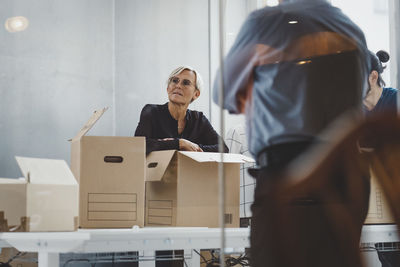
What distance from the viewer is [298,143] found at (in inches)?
31.2

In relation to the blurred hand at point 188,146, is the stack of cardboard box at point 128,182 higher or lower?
lower

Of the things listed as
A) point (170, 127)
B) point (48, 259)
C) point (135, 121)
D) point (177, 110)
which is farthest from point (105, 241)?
point (135, 121)

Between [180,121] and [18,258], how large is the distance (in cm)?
96

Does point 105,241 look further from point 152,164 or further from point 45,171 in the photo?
point 152,164

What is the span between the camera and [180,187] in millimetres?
1660

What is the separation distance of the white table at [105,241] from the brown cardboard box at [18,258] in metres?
0.39

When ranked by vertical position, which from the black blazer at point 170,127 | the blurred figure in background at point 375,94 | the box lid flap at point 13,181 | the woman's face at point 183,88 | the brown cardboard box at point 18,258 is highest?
the woman's face at point 183,88

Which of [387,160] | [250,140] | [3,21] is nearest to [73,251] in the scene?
[250,140]

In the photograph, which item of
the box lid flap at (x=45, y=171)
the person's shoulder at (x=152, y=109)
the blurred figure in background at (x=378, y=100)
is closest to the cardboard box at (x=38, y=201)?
the box lid flap at (x=45, y=171)

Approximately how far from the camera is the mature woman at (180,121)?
2.29 metres

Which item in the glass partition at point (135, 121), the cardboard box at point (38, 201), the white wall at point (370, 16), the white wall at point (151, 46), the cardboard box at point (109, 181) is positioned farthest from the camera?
the white wall at point (151, 46)

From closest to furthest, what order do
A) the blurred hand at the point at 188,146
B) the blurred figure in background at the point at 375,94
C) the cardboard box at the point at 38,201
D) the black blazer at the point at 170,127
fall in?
the blurred figure in background at the point at 375,94 → the cardboard box at the point at 38,201 → the blurred hand at the point at 188,146 → the black blazer at the point at 170,127

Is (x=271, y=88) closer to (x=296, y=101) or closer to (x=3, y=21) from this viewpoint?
(x=296, y=101)

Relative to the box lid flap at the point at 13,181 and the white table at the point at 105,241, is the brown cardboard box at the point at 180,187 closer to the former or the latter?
the white table at the point at 105,241
